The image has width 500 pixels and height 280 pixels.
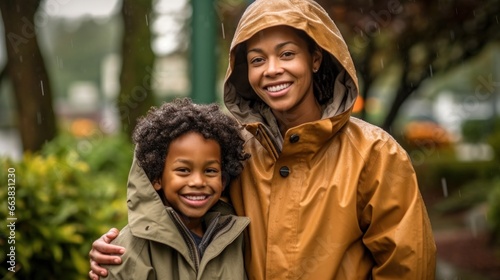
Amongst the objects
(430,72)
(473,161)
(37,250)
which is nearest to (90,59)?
(473,161)

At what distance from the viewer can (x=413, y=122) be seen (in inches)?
1205

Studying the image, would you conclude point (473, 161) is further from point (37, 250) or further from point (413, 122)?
point (37, 250)

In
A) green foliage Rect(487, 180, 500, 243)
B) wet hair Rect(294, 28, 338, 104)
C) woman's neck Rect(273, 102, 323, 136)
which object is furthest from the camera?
green foliage Rect(487, 180, 500, 243)

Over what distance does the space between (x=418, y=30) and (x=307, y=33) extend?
7011 mm

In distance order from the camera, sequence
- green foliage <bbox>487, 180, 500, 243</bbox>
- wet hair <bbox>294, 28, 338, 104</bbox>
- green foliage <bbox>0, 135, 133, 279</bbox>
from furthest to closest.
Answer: green foliage <bbox>487, 180, 500, 243</bbox>
green foliage <bbox>0, 135, 133, 279</bbox>
wet hair <bbox>294, 28, 338, 104</bbox>

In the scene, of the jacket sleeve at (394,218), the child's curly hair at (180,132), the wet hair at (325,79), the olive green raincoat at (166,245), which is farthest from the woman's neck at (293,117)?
the olive green raincoat at (166,245)

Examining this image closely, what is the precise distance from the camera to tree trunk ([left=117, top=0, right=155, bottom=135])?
11055 millimetres

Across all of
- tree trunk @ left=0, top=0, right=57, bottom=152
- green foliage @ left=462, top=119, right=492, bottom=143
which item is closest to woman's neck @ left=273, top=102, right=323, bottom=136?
tree trunk @ left=0, top=0, right=57, bottom=152

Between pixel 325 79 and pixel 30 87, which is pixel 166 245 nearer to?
pixel 325 79

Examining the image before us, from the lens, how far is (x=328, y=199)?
9.76ft

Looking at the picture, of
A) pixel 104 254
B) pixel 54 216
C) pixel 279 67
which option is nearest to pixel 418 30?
pixel 54 216

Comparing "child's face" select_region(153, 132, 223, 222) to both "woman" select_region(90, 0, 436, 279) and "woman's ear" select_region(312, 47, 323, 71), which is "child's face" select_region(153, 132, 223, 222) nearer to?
"woman" select_region(90, 0, 436, 279)

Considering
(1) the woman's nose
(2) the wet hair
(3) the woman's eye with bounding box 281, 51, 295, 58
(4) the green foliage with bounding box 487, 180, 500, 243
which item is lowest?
(4) the green foliage with bounding box 487, 180, 500, 243

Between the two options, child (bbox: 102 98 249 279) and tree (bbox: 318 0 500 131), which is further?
tree (bbox: 318 0 500 131)
